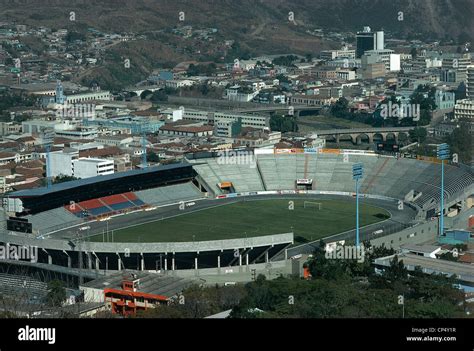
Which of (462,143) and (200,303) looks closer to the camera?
(200,303)

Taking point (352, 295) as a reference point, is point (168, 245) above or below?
below

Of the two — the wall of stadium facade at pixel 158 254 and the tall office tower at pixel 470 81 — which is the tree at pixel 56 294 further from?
the tall office tower at pixel 470 81

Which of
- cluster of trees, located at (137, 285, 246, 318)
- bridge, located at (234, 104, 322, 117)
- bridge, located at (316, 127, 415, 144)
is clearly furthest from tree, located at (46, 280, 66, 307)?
bridge, located at (234, 104, 322, 117)

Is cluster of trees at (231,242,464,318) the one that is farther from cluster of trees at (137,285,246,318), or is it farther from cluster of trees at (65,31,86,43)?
cluster of trees at (65,31,86,43)

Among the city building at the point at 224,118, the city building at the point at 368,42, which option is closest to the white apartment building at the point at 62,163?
the city building at the point at 224,118

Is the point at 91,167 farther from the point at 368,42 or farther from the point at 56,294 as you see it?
the point at 368,42

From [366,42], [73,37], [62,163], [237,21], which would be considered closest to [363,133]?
[62,163]
